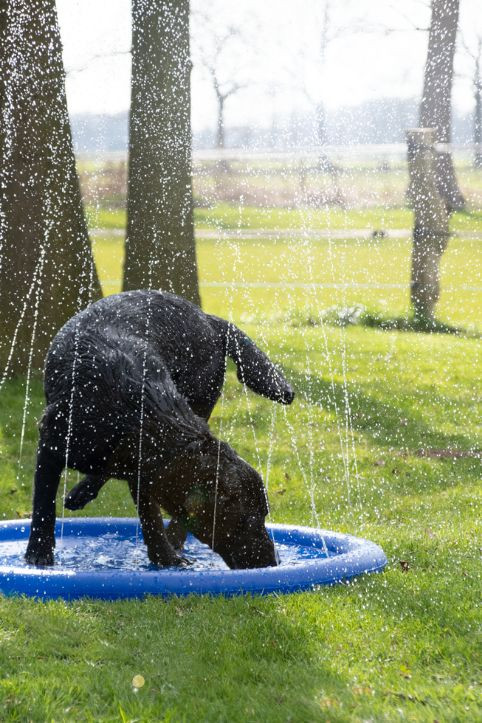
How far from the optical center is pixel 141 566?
17.1 feet

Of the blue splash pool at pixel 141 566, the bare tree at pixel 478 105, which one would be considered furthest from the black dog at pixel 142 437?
the bare tree at pixel 478 105

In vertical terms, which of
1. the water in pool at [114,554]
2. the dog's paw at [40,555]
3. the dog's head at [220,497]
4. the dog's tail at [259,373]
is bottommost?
the water in pool at [114,554]

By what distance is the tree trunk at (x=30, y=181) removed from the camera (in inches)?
394

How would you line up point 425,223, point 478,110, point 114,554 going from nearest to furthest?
point 114,554
point 425,223
point 478,110

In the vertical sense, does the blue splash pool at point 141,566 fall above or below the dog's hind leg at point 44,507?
below

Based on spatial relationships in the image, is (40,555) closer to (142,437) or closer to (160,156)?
(142,437)

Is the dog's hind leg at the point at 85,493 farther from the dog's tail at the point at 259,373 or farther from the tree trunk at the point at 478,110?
the tree trunk at the point at 478,110

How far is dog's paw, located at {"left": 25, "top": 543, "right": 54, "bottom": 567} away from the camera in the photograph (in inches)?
191

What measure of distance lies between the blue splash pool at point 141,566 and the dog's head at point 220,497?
16 cm

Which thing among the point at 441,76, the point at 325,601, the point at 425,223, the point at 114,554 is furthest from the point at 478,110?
the point at 325,601

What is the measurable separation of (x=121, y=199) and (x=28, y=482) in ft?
51.4

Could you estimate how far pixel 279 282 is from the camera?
1908cm

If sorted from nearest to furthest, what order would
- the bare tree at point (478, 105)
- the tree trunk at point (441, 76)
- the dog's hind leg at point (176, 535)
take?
the dog's hind leg at point (176, 535)
the tree trunk at point (441, 76)
the bare tree at point (478, 105)

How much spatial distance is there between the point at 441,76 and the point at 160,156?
27.7ft
